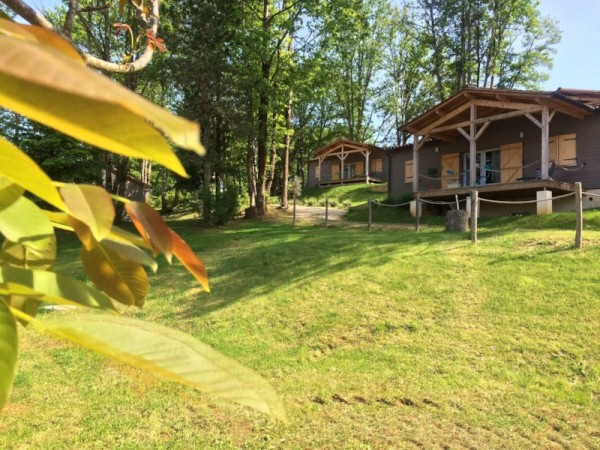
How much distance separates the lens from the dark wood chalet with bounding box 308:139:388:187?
34.9 m

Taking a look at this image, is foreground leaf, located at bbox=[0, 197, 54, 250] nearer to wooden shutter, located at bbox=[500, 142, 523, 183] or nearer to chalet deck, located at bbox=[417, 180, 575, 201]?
chalet deck, located at bbox=[417, 180, 575, 201]

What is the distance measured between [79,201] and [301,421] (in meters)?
4.16

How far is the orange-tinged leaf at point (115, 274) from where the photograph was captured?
478 millimetres

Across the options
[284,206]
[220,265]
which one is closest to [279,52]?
[284,206]

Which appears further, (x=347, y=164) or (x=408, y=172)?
(x=347, y=164)

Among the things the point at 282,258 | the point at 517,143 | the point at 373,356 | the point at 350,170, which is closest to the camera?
the point at 373,356

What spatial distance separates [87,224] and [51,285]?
0.16ft

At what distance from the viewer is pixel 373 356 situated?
5566 mm

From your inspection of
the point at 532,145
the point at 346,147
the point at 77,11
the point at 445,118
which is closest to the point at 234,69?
the point at 445,118

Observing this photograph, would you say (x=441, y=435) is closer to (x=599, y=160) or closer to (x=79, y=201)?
(x=79, y=201)

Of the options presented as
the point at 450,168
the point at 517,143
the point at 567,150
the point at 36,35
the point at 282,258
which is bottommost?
the point at 282,258

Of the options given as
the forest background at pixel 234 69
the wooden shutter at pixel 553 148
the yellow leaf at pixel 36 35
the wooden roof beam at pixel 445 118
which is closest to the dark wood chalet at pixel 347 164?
the forest background at pixel 234 69

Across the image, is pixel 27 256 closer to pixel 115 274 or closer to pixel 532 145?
pixel 115 274

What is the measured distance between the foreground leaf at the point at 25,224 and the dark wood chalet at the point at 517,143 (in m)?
15.8
